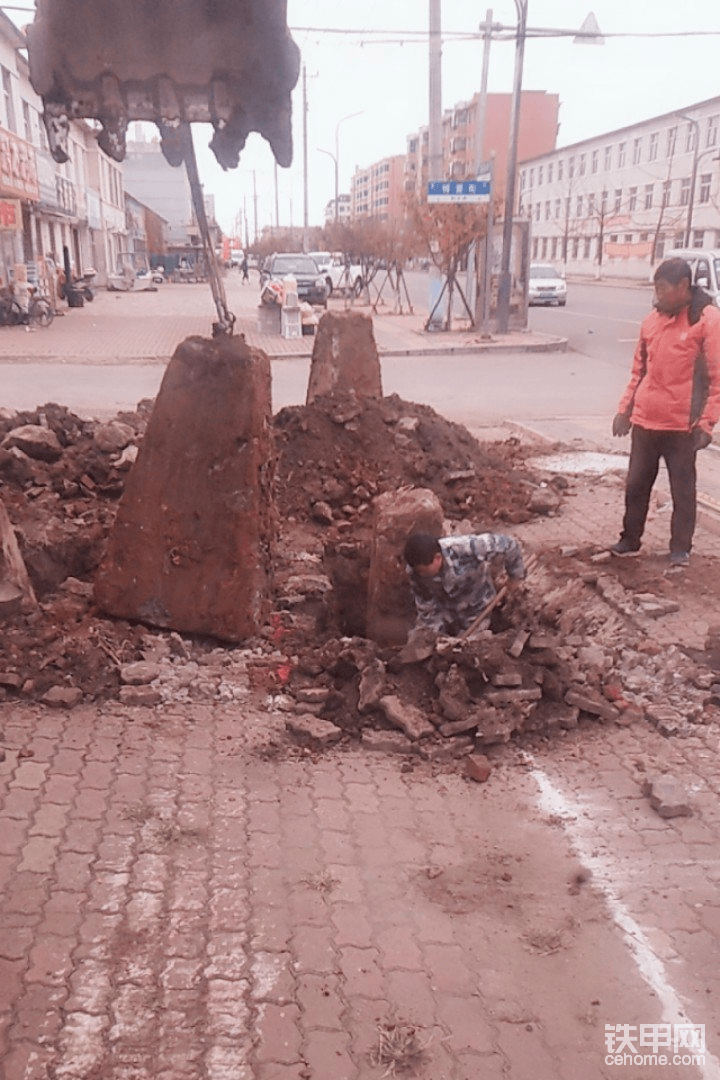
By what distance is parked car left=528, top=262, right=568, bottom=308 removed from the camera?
32.6 metres

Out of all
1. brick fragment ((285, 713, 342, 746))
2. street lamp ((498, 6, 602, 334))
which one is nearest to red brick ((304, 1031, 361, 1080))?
brick fragment ((285, 713, 342, 746))

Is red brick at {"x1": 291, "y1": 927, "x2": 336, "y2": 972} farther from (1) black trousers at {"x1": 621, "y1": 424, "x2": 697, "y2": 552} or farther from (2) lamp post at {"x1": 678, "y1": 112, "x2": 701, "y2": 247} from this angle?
(2) lamp post at {"x1": 678, "y1": 112, "x2": 701, "y2": 247}

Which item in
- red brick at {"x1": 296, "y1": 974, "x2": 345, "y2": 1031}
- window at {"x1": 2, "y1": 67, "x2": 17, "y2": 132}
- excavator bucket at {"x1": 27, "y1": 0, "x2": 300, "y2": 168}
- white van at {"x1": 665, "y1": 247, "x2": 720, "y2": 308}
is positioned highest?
window at {"x1": 2, "y1": 67, "x2": 17, "y2": 132}

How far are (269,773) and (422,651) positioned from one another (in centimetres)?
95

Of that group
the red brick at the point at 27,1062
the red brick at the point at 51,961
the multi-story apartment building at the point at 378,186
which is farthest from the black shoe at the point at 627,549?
the multi-story apartment building at the point at 378,186

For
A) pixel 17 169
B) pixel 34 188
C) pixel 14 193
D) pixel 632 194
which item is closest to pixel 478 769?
pixel 14 193

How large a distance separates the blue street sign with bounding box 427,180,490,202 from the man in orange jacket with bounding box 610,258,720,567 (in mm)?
14360

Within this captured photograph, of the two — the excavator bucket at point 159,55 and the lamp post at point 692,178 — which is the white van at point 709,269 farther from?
the lamp post at point 692,178

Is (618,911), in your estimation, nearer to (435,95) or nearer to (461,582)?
(461,582)

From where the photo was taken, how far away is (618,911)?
3.01 meters

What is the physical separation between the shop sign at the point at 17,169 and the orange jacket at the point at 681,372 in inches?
774

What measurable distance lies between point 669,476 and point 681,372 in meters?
0.75

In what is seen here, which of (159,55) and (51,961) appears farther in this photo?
(159,55)

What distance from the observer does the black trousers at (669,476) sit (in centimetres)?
589
